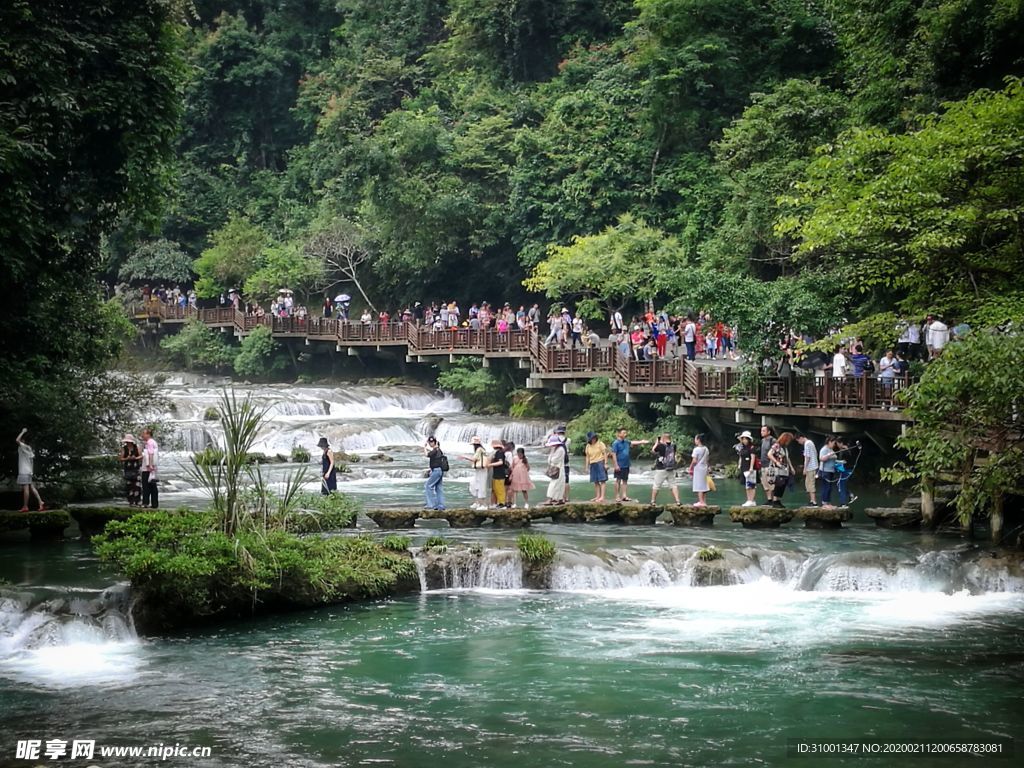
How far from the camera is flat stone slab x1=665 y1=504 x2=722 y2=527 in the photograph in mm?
22953

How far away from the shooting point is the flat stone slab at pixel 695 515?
75.3ft

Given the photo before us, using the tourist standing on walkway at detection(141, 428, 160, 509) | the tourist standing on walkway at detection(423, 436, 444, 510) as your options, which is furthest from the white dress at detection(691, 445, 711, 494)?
the tourist standing on walkway at detection(141, 428, 160, 509)

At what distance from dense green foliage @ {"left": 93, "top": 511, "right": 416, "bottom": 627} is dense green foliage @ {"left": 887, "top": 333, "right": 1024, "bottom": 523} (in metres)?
7.96

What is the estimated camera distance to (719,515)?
24.5 m

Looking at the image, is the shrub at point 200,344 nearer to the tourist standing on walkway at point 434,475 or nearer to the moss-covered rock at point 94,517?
the tourist standing on walkway at point 434,475

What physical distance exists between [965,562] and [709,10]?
26400 mm

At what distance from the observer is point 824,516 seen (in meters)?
22.6

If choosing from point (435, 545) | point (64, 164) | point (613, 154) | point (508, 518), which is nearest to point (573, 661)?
point (435, 545)

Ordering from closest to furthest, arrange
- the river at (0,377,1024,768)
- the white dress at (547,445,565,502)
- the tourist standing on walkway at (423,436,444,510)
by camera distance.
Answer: the river at (0,377,1024,768) < the tourist standing on walkway at (423,436,444,510) < the white dress at (547,445,565,502)

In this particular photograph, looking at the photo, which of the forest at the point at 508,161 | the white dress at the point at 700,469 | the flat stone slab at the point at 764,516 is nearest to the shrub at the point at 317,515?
the forest at the point at 508,161

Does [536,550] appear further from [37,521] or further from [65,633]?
[37,521]

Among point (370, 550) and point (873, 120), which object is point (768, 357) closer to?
point (873, 120)

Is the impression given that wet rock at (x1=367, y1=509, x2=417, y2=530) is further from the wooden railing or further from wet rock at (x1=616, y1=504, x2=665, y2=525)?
the wooden railing

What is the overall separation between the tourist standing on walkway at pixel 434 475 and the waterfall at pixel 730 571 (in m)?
2.93
